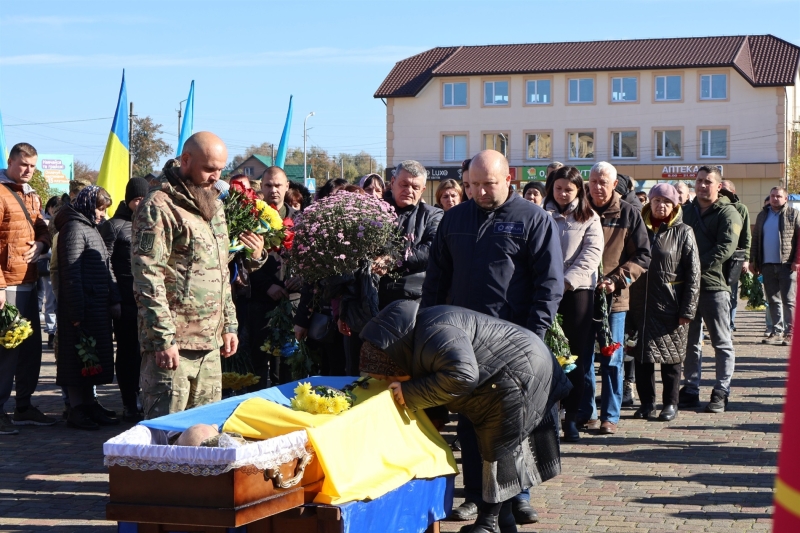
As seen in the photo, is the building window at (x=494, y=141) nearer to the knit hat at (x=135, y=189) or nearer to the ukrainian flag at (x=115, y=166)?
the ukrainian flag at (x=115, y=166)

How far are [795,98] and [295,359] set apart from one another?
204 ft

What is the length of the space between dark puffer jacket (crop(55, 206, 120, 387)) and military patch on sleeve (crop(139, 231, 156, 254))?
3.52m

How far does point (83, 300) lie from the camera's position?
889cm

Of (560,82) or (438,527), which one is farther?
(560,82)

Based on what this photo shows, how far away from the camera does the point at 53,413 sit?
984cm

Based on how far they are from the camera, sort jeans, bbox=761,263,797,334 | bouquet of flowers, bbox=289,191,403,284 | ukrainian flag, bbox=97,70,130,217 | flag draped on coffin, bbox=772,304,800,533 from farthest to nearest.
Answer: jeans, bbox=761,263,797,334 → ukrainian flag, bbox=97,70,130,217 → bouquet of flowers, bbox=289,191,403,284 → flag draped on coffin, bbox=772,304,800,533

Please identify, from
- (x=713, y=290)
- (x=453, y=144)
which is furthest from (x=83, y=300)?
(x=453, y=144)

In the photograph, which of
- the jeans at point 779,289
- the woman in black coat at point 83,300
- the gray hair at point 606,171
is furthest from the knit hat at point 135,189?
the jeans at point 779,289

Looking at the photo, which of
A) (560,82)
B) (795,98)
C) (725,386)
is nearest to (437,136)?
(560,82)

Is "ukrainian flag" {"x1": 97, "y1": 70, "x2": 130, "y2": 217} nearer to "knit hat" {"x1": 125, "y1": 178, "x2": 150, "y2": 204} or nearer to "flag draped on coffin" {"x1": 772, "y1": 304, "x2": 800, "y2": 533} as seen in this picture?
"knit hat" {"x1": 125, "y1": 178, "x2": 150, "y2": 204}

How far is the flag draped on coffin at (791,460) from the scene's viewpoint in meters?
1.57

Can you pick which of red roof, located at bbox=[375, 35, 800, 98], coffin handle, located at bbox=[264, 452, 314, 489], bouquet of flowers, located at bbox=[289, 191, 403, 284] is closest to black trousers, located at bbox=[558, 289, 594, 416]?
bouquet of flowers, located at bbox=[289, 191, 403, 284]

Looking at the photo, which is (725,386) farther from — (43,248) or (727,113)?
(727,113)

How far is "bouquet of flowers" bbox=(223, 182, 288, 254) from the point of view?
7270mm
